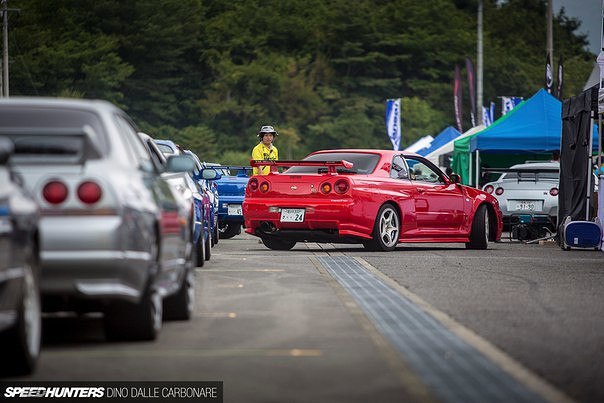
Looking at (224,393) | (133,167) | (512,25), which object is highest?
(512,25)

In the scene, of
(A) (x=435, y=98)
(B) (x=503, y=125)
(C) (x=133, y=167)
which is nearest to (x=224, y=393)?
(C) (x=133, y=167)

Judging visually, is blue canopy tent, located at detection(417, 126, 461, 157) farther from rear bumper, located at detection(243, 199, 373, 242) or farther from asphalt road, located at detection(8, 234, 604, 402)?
asphalt road, located at detection(8, 234, 604, 402)

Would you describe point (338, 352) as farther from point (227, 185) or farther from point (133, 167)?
point (227, 185)

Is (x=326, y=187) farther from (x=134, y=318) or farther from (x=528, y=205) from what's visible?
(x=134, y=318)

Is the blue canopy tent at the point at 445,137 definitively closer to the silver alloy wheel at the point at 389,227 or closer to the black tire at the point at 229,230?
the black tire at the point at 229,230

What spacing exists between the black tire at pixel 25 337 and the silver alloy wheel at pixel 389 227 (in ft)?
41.2

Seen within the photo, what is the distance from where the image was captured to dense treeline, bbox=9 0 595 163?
9044cm

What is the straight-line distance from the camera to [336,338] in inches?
A: 366

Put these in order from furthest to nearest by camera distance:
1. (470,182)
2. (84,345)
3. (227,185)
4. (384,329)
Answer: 1. (470,182)
2. (227,185)
3. (384,329)
4. (84,345)

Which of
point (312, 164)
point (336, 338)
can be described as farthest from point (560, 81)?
point (336, 338)

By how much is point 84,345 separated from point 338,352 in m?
1.51

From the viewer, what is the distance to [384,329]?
9.84 m

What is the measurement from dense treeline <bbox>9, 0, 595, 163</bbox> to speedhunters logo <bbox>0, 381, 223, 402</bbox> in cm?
8218

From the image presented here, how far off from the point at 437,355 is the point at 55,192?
231 centimetres
